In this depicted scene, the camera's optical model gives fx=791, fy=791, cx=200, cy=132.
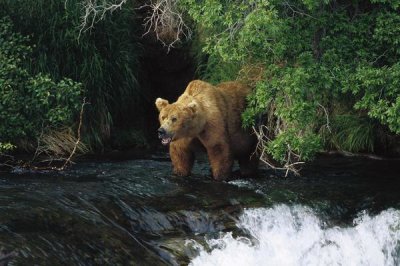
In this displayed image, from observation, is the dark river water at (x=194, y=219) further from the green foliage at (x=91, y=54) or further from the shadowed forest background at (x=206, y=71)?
the green foliage at (x=91, y=54)

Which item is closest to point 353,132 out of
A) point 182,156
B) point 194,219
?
point 182,156

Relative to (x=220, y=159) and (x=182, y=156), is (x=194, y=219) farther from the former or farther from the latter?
(x=182, y=156)

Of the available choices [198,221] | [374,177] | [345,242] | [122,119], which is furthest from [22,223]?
[122,119]

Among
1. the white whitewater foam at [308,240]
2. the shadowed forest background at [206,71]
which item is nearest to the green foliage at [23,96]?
the shadowed forest background at [206,71]

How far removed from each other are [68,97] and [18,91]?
70cm

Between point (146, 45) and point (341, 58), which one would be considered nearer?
point (341, 58)

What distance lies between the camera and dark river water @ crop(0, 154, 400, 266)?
6.81 m

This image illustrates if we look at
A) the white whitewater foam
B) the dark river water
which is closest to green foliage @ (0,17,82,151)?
the dark river water

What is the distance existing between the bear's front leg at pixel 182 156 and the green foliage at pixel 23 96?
5.44 feet

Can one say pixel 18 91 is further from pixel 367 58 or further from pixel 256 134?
pixel 367 58

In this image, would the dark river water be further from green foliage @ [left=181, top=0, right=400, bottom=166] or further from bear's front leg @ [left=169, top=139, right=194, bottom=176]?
green foliage @ [left=181, top=0, right=400, bottom=166]

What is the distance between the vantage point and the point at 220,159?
9234 millimetres

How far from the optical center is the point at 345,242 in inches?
320

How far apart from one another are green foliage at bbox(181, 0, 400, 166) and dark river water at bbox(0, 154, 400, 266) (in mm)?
684
